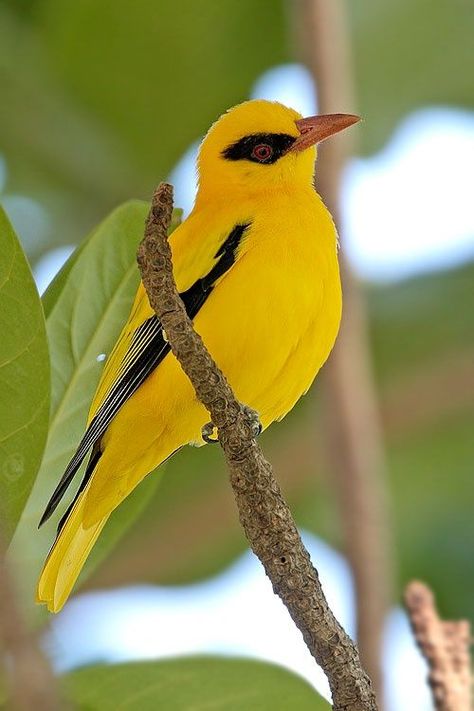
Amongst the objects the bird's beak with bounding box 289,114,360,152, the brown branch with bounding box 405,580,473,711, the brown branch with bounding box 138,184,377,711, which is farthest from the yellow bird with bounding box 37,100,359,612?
the brown branch with bounding box 405,580,473,711

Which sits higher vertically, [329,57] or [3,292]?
[329,57]

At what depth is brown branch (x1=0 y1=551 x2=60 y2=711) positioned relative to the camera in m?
0.92

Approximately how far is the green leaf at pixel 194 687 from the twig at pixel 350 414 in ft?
Answer: 4.78

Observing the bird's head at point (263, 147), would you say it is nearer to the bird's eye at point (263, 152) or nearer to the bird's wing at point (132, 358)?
the bird's eye at point (263, 152)

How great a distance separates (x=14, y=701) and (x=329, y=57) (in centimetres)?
449

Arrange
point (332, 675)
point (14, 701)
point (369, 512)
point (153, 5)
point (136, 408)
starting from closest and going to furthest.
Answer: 1. point (14, 701)
2. point (332, 675)
3. point (136, 408)
4. point (369, 512)
5. point (153, 5)

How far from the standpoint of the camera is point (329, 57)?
5.08 meters

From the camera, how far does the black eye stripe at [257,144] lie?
14.4 ft

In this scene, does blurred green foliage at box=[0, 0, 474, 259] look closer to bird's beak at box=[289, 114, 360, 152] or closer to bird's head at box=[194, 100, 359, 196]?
bird's head at box=[194, 100, 359, 196]

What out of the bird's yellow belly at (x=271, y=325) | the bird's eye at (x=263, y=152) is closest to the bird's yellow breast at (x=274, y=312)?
the bird's yellow belly at (x=271, y=325)

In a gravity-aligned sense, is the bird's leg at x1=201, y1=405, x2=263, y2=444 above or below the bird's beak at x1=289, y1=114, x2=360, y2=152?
below

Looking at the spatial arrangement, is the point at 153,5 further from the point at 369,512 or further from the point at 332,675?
the point at 332,675

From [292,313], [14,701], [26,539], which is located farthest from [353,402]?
[14,701]

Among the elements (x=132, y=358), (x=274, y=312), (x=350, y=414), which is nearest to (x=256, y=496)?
(x=132, y=358)
